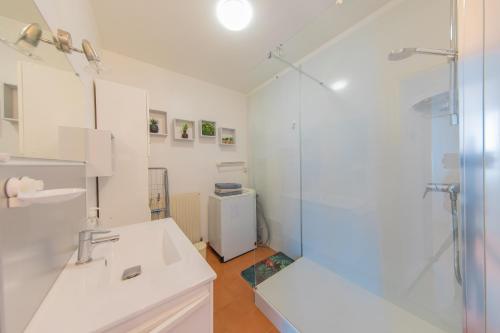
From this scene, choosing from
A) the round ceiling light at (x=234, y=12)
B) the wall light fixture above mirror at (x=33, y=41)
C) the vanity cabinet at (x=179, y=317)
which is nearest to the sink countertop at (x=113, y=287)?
the vanity cabinet at (x=179, y=317)

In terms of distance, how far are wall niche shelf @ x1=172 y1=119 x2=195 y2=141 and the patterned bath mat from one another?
5.68 ft

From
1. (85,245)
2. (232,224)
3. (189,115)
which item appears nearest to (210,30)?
(189,115)

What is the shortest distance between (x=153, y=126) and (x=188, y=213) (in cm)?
112

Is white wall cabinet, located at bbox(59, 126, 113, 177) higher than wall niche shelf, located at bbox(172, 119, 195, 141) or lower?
lower

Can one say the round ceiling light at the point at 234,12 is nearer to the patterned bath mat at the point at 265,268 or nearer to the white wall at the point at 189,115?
the white wall at the point at 189,115

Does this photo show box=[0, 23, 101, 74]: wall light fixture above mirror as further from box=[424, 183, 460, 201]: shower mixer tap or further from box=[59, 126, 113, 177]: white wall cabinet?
box=[424, 183, 460, 201]: shower mixer tap

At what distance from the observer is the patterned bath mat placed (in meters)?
1.71

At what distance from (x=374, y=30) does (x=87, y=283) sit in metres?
2.36

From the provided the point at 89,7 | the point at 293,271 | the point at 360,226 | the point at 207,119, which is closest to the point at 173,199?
the point at 207,119

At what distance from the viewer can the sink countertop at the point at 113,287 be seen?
1.49 feet

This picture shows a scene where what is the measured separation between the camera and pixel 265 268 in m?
1.86

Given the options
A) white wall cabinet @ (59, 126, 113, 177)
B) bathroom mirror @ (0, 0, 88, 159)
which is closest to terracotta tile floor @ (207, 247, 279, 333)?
white wall cabinet @ (59, 126, 113, 177)

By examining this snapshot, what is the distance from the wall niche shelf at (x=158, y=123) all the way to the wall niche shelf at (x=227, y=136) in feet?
2.44

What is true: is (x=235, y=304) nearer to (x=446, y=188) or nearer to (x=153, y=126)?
(x=446, y=188)
